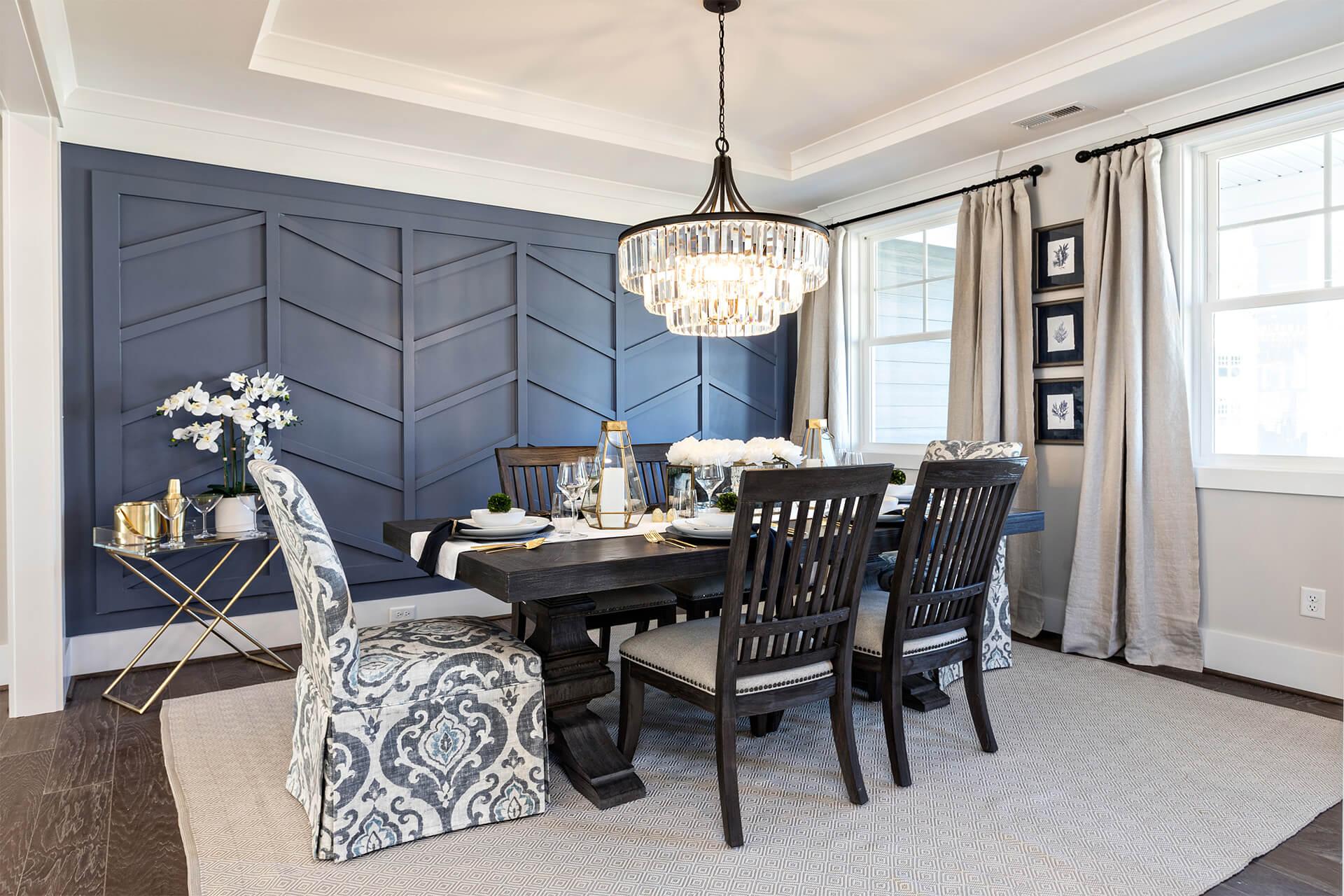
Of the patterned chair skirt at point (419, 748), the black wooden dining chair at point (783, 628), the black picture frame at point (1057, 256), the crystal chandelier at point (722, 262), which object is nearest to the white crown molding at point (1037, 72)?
the black picture frame at point (1057, 256)

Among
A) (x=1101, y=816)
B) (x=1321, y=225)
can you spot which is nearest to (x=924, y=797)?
(x=1101, y=816)

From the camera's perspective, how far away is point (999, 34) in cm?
320

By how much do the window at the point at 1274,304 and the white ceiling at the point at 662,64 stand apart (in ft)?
1.41

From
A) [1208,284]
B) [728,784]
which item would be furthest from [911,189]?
[728,784]

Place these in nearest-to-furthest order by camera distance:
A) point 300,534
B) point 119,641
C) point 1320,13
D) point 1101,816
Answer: point 300,534 → point 1101,816 → point 1320,13 → point 119,641

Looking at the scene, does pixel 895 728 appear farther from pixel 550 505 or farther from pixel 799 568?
pixel 550 505

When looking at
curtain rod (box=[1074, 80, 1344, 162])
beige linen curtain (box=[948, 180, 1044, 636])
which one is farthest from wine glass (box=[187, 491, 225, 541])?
curtain rod (box=[1074, 80, 1344, 162])

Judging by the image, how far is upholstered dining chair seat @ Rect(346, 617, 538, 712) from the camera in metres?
2.02

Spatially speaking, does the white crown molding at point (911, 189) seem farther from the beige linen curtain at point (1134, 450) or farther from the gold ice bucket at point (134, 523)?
the gold ice bucket at point (134, 523)

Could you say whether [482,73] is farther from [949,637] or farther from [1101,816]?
[1101,816]

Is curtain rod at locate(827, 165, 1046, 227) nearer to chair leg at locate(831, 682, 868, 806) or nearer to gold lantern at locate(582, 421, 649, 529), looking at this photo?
gold lantern at locate(582, 421, 649, 529)

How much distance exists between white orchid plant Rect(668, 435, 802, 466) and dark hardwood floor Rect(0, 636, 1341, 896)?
5.54 ft

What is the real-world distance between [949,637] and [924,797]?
470mm

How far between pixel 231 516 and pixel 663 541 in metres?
2.04
